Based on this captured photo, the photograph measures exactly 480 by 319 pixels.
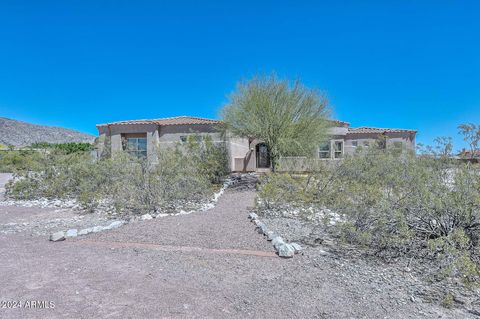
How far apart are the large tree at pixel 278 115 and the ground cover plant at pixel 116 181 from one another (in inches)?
140

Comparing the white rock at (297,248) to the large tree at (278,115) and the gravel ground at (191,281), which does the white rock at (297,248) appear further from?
the large tree at (278,115)

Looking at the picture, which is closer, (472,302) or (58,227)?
(472,302)

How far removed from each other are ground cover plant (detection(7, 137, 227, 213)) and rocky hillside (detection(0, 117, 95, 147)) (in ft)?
176

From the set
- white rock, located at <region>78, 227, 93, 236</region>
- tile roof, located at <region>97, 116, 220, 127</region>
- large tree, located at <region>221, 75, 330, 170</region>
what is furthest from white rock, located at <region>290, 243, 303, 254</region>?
tile roof, located at <region>97, 116, 220, 127</region>

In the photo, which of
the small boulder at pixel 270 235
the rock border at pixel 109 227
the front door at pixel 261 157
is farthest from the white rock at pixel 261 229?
the front door at pixel 261 157

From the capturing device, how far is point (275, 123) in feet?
53.0

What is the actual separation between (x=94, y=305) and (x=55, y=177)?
11.2m

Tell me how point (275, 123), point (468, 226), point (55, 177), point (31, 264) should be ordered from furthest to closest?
point (275, 123) → point (55, 177) → point (468, 226) → point (31, 264)

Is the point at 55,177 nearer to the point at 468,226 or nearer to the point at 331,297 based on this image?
the point at 331,297

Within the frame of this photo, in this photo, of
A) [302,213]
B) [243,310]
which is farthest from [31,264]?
[302,213]

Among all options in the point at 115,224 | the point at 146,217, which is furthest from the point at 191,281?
the point at 146,217

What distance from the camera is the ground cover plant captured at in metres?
9.59

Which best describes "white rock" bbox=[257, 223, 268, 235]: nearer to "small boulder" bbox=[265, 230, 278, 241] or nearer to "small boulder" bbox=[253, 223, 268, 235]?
"small boulder" bbox=[253, 223, 268, 235]

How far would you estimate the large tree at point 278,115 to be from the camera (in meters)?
16.1
